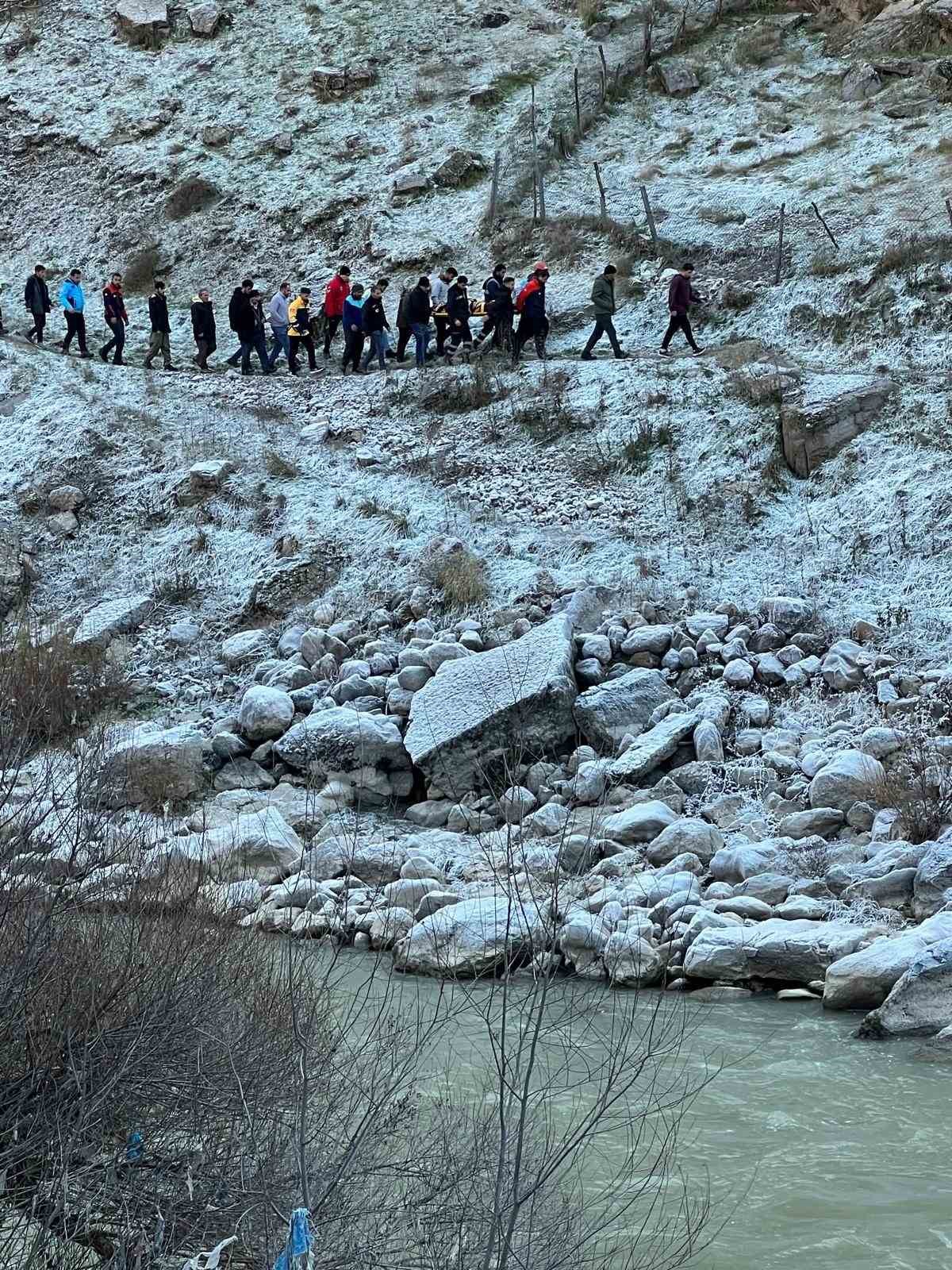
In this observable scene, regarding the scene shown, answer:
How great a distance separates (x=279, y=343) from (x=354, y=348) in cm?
188

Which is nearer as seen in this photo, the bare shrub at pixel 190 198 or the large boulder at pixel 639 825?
the large boulder at pixel 639 825

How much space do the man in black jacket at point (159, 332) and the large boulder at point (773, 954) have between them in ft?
55.9

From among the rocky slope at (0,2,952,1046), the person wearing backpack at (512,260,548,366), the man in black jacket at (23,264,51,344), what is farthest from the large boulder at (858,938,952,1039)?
the man in black jacket at (23,264,51,344)

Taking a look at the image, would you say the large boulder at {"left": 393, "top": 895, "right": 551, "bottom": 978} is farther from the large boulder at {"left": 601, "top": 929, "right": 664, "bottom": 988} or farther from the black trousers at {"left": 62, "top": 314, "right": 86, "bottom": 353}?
the black trousers at {"left": 62, "top": 314, "right": 86, "bottom": 353}

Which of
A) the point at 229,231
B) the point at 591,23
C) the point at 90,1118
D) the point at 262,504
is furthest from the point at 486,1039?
the point at 591,23

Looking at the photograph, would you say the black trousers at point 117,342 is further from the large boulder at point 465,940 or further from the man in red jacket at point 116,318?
the large boulder at point 465,940

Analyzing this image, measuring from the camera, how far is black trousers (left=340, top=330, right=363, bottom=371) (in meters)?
21.8

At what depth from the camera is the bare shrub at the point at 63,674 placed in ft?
43.4

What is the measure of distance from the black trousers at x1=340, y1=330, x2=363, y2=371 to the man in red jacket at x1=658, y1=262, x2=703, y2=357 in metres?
5.05

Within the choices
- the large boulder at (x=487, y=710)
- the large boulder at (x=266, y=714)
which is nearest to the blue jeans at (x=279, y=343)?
the large boulder at (x=266, y=714)

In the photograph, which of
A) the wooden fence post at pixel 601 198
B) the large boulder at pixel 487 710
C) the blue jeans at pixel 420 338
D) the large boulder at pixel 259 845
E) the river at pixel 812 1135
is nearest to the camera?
the river at pixel 812 1135

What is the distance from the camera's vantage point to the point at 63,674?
15070 mm

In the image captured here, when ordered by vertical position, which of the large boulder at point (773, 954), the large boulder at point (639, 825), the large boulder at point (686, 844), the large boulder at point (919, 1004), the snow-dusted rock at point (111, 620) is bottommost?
the snow-dusted rock at point (111, 620)

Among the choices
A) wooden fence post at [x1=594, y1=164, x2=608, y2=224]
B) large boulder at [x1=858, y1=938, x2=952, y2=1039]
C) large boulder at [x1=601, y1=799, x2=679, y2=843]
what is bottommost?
large boulder at [x1=601, y1=799, x2=679, y2=843]
